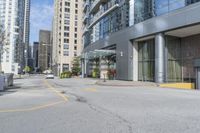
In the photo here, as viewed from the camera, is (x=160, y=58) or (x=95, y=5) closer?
(x=160, y=58)

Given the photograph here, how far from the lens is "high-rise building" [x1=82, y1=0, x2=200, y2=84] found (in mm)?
33656

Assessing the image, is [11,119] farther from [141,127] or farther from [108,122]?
[141,127]

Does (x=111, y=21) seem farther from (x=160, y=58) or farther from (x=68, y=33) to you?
(x=68, y=33)

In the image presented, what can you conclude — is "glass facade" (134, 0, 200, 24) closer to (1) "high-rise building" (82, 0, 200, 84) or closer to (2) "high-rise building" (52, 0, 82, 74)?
(1) "high-rise building" (82, 0, 200, 84)

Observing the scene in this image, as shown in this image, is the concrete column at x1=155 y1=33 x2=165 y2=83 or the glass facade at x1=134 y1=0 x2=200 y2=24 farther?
the concrete column at x1=155 y1=33 x2=165 y2=83

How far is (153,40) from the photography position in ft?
135

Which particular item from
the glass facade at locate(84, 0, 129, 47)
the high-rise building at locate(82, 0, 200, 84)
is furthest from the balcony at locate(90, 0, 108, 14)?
the high-rise building at locate(82, 0, 200, 84)

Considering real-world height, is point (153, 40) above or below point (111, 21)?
below

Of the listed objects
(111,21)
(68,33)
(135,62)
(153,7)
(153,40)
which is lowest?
(135,62)

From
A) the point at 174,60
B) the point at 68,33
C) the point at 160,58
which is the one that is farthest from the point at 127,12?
the point at 68,33

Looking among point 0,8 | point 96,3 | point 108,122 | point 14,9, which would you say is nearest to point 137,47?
point 96,3

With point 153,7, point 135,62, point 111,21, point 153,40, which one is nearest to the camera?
point 153,7

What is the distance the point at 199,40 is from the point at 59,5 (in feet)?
322

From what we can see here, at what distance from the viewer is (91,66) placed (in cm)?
7019
